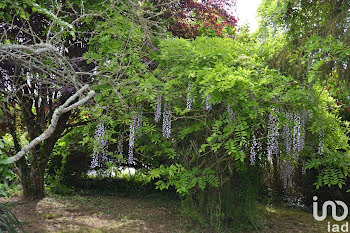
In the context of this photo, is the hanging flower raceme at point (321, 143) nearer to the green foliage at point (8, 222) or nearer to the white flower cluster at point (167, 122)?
the white flower cluster at point (167, 122)

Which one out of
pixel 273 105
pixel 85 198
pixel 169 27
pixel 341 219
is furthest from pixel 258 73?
pixel 85 198

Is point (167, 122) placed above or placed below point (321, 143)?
above

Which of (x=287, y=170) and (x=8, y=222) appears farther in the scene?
(x=287, y=170)

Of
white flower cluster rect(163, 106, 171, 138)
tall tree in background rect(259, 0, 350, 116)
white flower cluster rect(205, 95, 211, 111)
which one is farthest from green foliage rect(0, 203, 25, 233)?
tall tree in background rect(259, 0, 350, 116)

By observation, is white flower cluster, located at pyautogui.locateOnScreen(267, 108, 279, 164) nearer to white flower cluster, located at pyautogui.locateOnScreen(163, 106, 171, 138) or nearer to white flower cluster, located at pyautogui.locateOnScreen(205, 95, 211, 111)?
white flower cluster, located at pyautogui.locateOnScreen(205, 95, 211, 111)

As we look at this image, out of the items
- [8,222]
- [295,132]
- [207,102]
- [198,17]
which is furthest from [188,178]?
[198,17]

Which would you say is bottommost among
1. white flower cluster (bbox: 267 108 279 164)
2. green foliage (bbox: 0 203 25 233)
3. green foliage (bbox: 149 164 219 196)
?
green foliage (bbox: 0 203 25 233)

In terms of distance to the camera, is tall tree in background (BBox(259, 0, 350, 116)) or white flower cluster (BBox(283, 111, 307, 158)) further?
white flower cluster (BBox(283, 111, 307, 158))

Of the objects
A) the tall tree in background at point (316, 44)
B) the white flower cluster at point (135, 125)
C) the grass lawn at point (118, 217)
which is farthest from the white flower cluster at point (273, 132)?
the white flower cluster at point (135, 125)

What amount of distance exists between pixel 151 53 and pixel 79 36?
4.95 ft

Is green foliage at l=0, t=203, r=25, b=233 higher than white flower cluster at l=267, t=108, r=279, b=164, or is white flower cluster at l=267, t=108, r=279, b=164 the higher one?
white flower cluster at l=267, t=108, r=279, b=164

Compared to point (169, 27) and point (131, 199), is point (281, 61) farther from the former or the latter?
point (131, 199)

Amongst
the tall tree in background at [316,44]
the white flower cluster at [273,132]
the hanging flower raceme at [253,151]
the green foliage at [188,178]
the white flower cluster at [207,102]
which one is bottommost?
the green foliage at [188,178]

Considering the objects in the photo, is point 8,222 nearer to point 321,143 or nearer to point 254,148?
point 254,148
